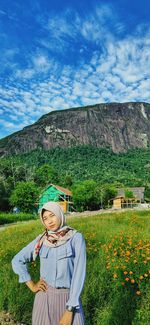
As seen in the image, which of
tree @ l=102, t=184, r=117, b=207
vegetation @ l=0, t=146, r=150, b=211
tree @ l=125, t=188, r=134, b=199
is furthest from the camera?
vegetation @ l=0, t=146, r=150, b=211

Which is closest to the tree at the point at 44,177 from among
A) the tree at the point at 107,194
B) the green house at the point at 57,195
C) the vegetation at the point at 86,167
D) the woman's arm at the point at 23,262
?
the vegetation at the point at 86,167

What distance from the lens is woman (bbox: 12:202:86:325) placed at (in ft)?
9.04

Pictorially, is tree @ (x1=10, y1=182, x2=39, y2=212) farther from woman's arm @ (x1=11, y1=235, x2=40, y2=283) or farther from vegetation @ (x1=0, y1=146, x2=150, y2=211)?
woman's arm @ (x1=11, y1=235, x2=40, y2=283)

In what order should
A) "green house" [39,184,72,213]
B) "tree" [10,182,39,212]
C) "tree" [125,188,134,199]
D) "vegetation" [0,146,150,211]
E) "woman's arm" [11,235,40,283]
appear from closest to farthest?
"woman's arm" [11,235,40,283]
"tree" [10,182,39,212]
"green house" [39,184,72,213]
"tree" [125,188,134,199]
"vegetation" [0,146,150,211]

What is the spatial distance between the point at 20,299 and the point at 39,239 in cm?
Result: 309

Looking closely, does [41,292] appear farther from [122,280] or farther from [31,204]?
[31,204]

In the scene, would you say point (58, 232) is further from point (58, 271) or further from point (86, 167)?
point (86, 167)

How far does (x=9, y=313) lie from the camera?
565 centimetres

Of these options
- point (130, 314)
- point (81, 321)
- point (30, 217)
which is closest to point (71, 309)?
point (81, 321)

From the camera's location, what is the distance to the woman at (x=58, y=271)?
276cm

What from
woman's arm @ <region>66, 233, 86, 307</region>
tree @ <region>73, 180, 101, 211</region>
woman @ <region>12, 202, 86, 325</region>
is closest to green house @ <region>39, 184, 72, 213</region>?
tree @ <region>73, 180, 101, 211</region>

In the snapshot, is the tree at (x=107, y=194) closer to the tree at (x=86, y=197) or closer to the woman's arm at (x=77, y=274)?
the tree at (x=86, y=197)

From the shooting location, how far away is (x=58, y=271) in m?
2.83

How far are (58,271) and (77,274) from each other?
0.20 m
